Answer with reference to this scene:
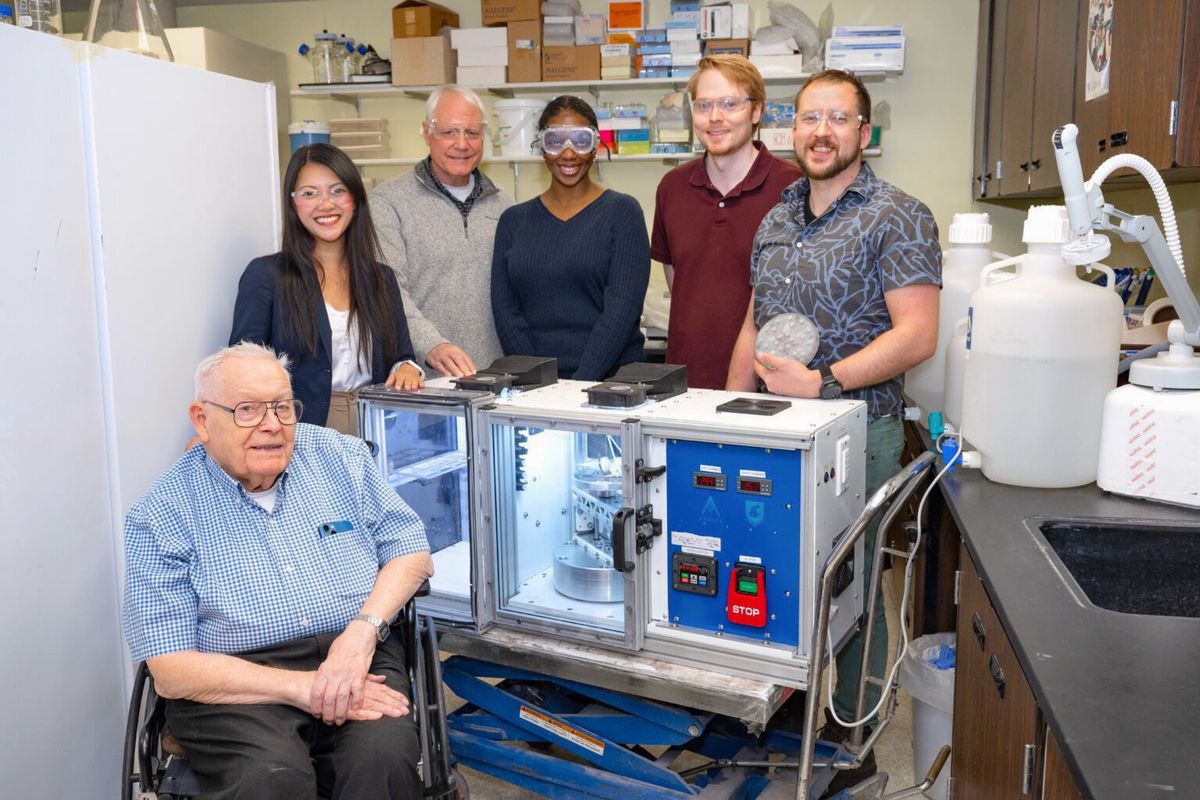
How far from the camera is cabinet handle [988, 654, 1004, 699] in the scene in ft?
4.57

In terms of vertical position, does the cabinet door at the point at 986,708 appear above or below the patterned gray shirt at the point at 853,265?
below

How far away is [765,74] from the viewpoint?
438cm

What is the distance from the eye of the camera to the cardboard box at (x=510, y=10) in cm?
456

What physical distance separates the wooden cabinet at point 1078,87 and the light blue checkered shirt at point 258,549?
176cm

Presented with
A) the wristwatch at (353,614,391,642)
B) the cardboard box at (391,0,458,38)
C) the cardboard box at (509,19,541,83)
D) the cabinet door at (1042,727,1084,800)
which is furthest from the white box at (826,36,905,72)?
the cabinet door at (1042,727,1084,800)

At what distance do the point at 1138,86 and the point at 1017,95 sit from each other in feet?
4.89

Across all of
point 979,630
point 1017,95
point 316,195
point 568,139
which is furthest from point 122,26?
point 1017,95

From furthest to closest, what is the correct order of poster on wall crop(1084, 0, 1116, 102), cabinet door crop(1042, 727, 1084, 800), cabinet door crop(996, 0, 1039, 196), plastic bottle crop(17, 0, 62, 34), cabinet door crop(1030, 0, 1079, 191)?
1. cabinet door crop(996, 0, 1039, 196)
2. cabinet door crop(1030, 0, 1079, 191)
3. poster on wall crop(1084, 0, 1116, 102)
4. plastic bottle crop(17, 0, 62, 34)
5. cabinet door crop(1042, 727, 1084, 800)

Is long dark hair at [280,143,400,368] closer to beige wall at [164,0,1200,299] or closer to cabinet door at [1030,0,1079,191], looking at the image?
cabinet door at [1030,0,1079,191]

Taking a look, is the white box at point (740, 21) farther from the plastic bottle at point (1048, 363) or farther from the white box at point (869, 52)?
the plastic bottle at point (1048, 363)

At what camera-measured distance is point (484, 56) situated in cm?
463

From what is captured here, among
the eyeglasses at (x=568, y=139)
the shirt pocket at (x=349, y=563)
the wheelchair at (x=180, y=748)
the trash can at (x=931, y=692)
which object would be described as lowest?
the trash can at (x=931, y=692)

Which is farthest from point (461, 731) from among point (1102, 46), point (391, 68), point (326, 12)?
point (326, 12)

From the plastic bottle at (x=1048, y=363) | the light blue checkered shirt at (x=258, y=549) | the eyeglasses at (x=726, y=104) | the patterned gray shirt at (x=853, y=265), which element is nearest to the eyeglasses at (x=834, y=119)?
the patterned gray shirt at (x=853, y=265)
